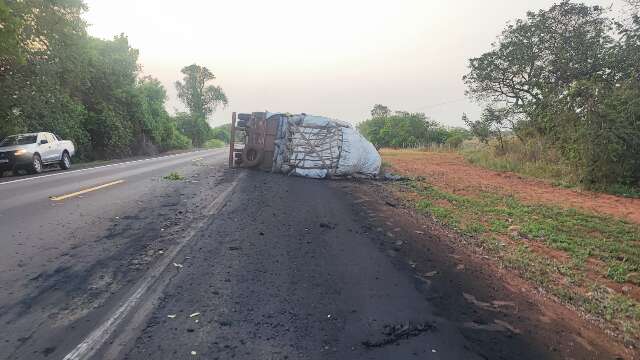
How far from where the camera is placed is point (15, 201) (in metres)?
9.49

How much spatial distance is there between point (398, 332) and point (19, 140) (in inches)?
740

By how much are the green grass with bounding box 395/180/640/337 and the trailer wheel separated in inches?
319

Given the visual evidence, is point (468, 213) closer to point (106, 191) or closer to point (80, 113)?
point (106, 191)

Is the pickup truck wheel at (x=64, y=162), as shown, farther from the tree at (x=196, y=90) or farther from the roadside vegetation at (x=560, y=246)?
the tree at (x=196, y=90)

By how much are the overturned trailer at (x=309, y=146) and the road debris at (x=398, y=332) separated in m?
13.0

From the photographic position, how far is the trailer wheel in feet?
60.0

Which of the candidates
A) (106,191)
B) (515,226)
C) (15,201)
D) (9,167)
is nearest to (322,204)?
(515,226)

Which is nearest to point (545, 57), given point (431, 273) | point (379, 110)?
point (431, 273)

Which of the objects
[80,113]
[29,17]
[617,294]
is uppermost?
[29,17]

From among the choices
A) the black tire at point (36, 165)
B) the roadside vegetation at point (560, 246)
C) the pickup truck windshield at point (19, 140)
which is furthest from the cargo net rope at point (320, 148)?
the pickup truck windshield at point (19, 140)

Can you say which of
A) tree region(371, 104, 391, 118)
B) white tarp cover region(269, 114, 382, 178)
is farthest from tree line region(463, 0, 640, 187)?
tree region(371, 104, 391, 118)

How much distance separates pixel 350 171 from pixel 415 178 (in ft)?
9.02

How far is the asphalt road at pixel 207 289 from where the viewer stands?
353 centimetres

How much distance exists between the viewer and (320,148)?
17125mm
